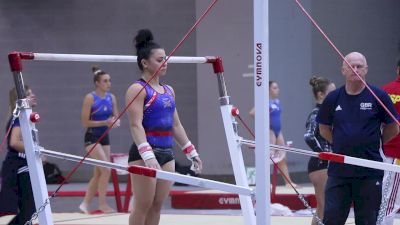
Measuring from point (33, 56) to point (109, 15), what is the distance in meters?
10.4

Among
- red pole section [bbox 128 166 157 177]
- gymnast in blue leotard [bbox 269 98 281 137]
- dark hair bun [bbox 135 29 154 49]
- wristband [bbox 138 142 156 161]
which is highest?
dark hair bun [bbox 135 29 154 49]

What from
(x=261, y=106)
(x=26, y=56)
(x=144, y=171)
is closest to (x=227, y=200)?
(x=26, y=56)

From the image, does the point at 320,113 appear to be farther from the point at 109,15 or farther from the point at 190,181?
the point at 109,15

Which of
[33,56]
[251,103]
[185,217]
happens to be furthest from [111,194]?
[33,56]

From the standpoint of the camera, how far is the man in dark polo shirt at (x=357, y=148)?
7.29 meters

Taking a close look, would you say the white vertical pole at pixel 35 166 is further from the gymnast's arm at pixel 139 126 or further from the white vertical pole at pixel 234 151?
the white vertical pole at pixel 234 151

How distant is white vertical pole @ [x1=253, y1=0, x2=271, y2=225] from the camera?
19.6 ft

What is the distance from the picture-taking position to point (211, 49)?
1672 centimetres

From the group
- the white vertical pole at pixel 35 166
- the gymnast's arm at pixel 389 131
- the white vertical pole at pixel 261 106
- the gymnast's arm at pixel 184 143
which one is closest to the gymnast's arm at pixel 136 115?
the gymnast's arm at pixel 184 143

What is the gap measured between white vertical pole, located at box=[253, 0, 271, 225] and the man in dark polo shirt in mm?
1393

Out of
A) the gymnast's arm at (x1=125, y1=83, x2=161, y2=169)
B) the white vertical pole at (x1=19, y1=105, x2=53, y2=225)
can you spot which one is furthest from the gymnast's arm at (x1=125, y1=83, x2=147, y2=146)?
the white vertical pole at (x1=19, y1=105, x2=53, y2=225)

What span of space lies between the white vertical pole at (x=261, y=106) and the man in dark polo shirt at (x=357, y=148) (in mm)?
1393

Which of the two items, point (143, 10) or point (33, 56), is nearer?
point (33, 56)

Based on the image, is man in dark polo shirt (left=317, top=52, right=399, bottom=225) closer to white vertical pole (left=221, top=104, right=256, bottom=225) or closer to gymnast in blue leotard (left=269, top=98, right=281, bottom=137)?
white vertical pole (left=221, top=104, right=256, bottom=225)
